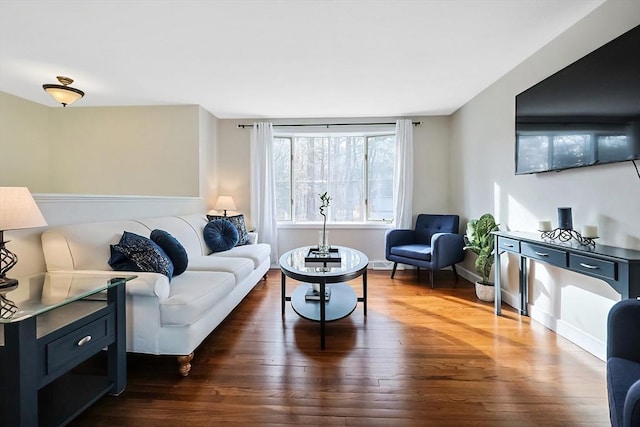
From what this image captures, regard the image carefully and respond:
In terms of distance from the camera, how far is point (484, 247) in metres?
2.98

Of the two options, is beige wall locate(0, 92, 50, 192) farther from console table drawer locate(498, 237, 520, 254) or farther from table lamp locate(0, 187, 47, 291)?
console table drawer locate(498, 237, 520, 254)

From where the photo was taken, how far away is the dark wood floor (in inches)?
56.6

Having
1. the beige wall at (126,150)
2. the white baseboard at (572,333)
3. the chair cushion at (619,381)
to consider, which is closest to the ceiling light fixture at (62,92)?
the beige wall at (126,150)

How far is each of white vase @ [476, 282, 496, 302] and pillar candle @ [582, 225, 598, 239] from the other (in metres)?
1.28

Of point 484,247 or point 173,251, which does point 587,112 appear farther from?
point 173,251

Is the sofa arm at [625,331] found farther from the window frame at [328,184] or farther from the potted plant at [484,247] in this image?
the window frame at [328,184]

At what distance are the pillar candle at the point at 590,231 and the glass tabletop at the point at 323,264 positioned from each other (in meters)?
1.51

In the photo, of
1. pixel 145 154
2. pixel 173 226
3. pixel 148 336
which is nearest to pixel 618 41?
pixel 148 336

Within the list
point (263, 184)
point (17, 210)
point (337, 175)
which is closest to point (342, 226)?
point (337, 175)

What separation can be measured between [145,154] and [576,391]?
490cm

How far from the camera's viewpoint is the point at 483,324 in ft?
8.05

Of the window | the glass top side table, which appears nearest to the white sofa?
the glass top side table

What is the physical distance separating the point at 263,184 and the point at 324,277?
2.63 metres

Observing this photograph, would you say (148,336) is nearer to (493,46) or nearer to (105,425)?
(105,425)
